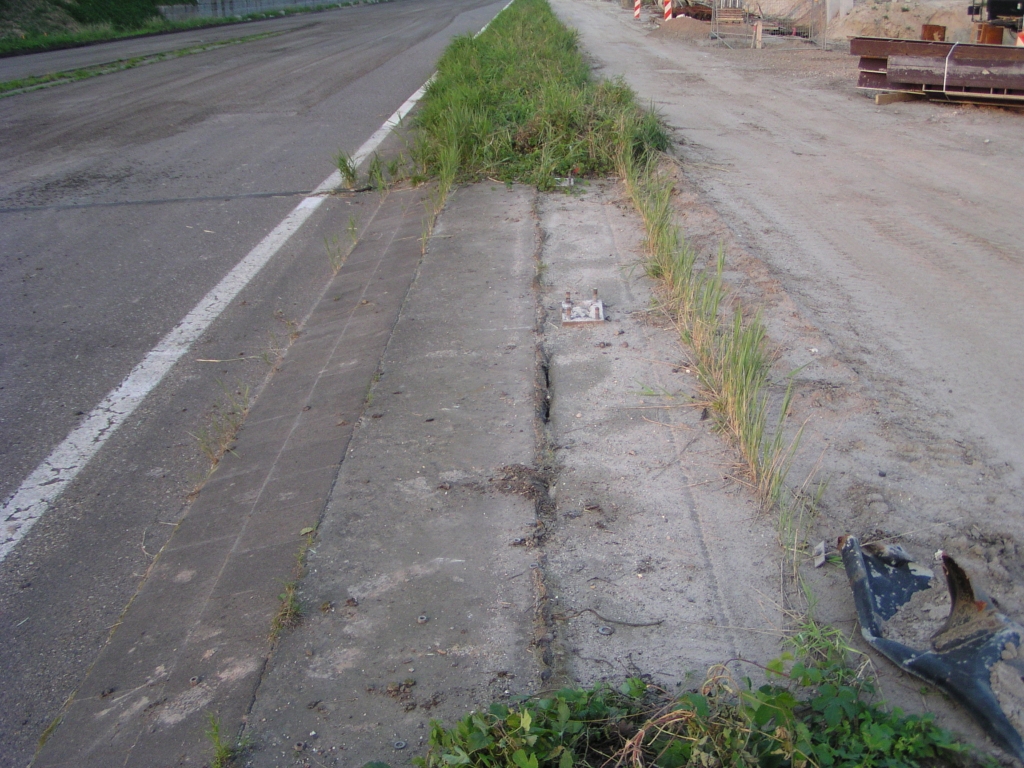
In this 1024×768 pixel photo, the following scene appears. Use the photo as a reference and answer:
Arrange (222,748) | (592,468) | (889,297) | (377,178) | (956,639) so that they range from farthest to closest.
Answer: (377,178), (889,297), (592,468), (956,639), (222,748)

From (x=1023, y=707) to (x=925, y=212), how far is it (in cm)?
538

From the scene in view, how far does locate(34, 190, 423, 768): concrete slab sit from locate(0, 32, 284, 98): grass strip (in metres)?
12.8

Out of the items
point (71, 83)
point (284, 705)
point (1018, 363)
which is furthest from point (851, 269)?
point (71, 83)

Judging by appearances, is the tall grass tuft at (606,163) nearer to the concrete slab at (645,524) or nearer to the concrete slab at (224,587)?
the concrete slab at (645,524)

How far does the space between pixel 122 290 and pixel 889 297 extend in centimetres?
489

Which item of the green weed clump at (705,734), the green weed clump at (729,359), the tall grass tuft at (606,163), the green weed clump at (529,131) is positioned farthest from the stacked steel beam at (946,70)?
the green weed clump at (705,734)

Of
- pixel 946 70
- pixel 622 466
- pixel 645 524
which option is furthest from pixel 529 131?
pixel 946 70

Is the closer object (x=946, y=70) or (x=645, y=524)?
(x=645, y=524)

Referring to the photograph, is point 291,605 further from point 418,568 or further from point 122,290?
point 122,290

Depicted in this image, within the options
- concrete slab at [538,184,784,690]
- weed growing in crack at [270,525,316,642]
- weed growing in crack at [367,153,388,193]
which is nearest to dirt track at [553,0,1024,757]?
concrete slab at [538,184,784,690]

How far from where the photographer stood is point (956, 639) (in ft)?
7.97

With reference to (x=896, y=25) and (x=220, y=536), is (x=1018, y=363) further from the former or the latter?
(x=896, y=25)

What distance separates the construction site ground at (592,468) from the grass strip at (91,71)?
11836mm

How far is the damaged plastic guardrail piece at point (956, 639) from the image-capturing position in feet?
7.16
